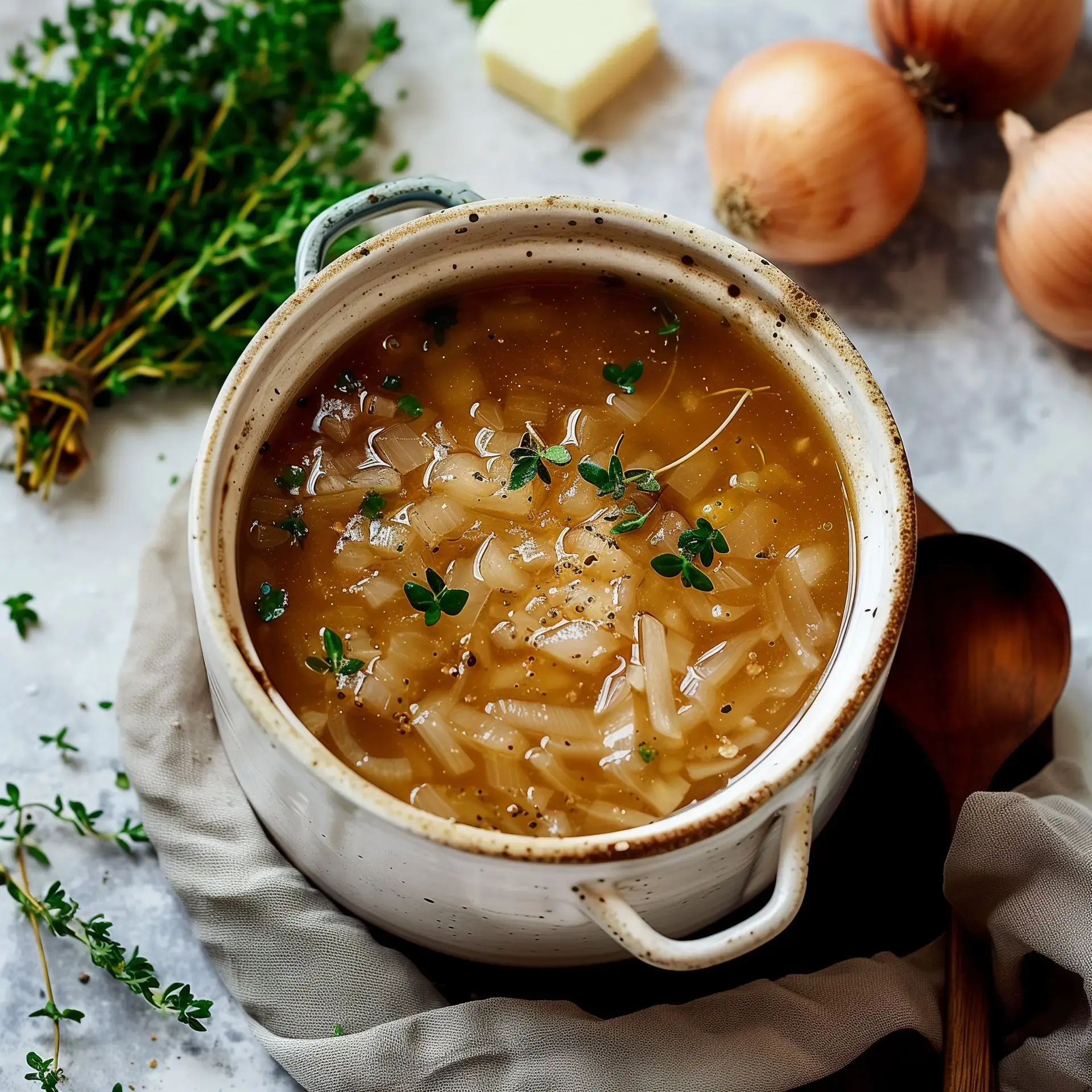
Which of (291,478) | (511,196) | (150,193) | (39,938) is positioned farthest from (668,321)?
(39,938)

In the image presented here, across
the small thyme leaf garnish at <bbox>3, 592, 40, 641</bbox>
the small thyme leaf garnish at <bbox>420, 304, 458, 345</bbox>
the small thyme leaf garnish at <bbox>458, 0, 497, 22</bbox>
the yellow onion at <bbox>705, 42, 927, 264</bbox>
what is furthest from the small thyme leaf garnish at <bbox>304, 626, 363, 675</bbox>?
the small thyme leaf garnish at <bbox>458, 0, 497, 22</bbox>

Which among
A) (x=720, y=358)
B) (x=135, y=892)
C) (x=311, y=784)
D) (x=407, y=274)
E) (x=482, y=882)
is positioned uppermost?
(x=407, y=274)

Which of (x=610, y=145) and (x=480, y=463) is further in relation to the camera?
(x=610, y=145)

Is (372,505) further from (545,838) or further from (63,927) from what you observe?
(63,927)

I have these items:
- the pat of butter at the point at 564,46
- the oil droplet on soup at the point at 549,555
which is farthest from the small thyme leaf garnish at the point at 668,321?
the pat of butter at the point at 564,46

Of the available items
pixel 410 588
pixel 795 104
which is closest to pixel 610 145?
pixel 795 104

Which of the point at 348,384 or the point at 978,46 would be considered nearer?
the point at 348,384

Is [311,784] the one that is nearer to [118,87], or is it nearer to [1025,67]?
[118,87]
